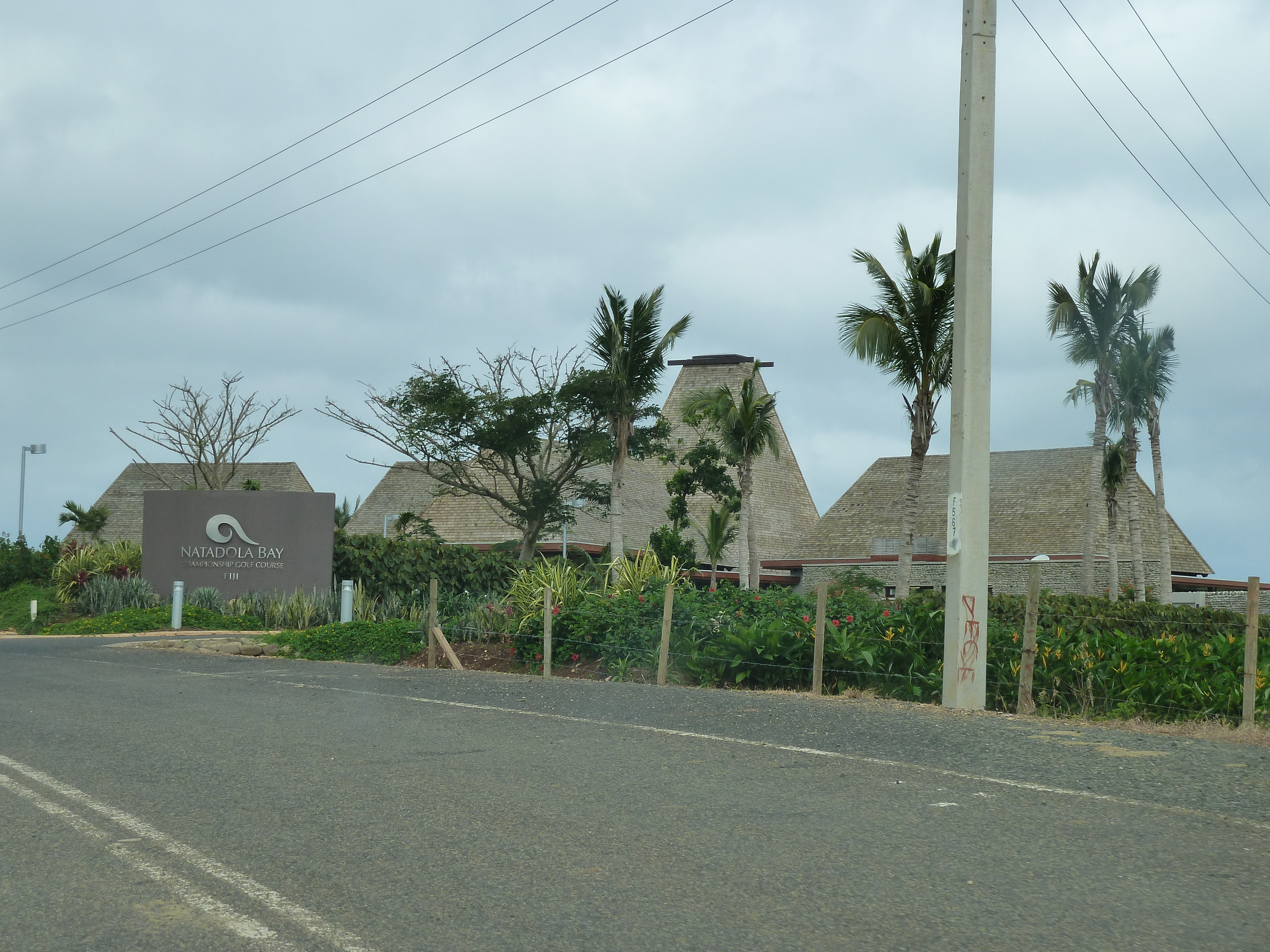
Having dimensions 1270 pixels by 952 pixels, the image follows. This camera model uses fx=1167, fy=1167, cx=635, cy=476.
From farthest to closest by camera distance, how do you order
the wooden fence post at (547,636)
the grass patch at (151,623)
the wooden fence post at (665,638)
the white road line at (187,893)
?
the grass patch at (151,623) → the wooden fence post at (547,636) → the wooden fence post at (665,638) → the white road line at (187,893)

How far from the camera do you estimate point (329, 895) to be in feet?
16.5

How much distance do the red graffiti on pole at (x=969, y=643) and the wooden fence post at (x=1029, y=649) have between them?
472mm

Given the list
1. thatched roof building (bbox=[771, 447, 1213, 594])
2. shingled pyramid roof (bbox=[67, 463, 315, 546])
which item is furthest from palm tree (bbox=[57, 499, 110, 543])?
thatched roof building (bbox=[771, 447, 1213, 594])

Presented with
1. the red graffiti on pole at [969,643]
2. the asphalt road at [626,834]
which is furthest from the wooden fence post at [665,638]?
the red graffiti on pole at [969,643]

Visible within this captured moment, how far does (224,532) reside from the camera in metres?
28.8

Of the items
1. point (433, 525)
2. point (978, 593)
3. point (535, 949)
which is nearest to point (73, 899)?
point (535, 949)

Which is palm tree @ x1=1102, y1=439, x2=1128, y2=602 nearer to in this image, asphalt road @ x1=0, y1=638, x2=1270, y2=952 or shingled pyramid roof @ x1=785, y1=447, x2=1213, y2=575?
shingled pyramid roof @ x1=785, y1=447, x2=1213, y2=575

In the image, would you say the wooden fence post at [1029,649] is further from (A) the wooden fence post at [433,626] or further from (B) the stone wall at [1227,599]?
(B) the stone wall at [1227,599]

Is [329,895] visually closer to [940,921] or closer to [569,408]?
[940,921]

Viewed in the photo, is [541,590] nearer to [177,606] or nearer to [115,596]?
[177,606]

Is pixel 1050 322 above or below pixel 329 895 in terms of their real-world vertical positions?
above

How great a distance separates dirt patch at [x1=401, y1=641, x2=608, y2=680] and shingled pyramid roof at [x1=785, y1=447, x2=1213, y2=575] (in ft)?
78.5

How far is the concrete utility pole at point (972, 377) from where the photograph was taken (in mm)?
12016

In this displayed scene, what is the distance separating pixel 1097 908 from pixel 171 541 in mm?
27644
